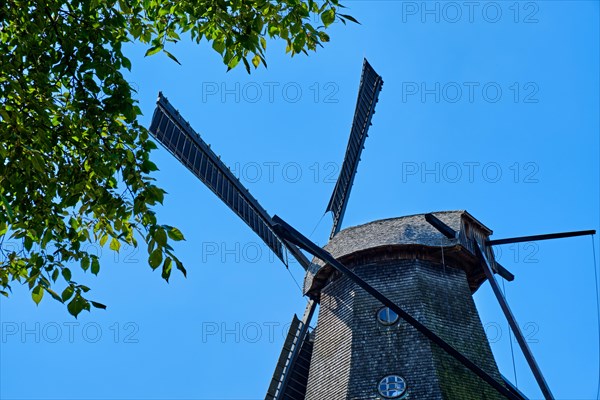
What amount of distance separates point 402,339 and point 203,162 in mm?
5529

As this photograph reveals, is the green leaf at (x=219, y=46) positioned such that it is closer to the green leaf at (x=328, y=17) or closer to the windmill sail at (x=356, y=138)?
the green leaf at (x=328, y=17)

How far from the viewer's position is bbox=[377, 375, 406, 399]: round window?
15.5 metres

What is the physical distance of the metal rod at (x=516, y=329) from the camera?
50.0 feet

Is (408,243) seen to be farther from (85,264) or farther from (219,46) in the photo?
(85,264)

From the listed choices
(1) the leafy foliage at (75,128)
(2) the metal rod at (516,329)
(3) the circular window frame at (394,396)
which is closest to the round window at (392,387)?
(3) the circular window frame at (394,396)

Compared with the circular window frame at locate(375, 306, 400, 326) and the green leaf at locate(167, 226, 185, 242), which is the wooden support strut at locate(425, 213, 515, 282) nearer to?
the circular window frame at locate(375, 306, 400, 326)

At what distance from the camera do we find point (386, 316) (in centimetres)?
1655

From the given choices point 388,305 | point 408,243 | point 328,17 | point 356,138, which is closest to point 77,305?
point 328,17

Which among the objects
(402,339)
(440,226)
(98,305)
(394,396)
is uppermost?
(440,226)

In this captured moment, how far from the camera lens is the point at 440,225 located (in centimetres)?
1692

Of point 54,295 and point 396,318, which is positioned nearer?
point 54,295

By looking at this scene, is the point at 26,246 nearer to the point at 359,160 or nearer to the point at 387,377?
the point at 387,377

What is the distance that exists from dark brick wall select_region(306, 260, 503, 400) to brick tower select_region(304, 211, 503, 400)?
2 centimetres

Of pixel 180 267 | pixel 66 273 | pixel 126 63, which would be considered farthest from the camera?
pixel 126 63
